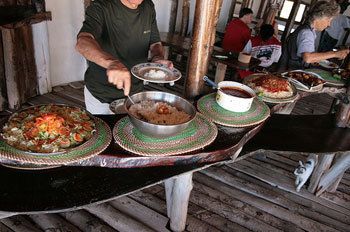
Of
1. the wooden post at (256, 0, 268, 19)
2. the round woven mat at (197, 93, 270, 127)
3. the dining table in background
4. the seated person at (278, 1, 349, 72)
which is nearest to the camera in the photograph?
the round woven mat at (197, 93, 270, 127)

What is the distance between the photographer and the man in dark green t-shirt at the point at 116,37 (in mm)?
2846

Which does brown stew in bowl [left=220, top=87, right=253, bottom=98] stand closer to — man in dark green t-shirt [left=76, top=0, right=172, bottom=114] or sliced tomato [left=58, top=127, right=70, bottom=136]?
man in dark green t-shirt [left=76, top=0, right=172, bottom=114]

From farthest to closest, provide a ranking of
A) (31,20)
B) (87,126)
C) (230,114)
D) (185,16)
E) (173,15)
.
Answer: (185,16) → (173,15) → (31,20) → (230,114) → (87,126)

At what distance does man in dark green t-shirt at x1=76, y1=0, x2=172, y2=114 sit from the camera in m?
2.85

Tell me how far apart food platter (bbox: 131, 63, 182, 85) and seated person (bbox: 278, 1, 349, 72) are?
9.10 feet

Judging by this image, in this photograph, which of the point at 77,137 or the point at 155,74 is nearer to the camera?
the point at 77,137

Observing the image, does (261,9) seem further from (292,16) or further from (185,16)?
(185,16)

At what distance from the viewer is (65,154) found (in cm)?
193

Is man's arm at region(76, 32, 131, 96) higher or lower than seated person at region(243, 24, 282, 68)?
higher

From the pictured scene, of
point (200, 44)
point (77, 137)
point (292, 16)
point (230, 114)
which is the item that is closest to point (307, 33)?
point (200, 44)

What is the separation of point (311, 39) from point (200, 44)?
265cm

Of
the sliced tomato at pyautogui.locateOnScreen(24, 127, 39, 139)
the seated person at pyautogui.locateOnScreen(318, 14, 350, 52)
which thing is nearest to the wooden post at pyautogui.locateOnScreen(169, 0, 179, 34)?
the seated person at pyautogui.locateOnScreen(318, 14, 350, 52)

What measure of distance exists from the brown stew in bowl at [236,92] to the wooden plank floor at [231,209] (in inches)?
61.9

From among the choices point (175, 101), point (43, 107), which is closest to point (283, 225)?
point (175, 101)
